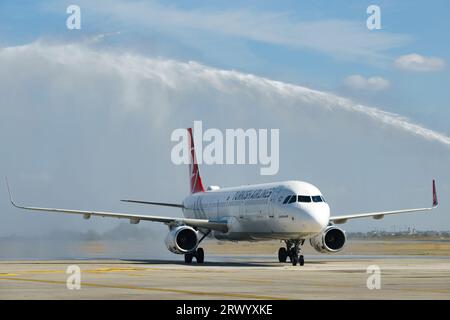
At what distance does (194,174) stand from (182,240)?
18.1 metres

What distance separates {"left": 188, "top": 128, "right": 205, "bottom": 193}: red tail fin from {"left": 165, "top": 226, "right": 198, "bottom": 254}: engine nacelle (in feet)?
51.1

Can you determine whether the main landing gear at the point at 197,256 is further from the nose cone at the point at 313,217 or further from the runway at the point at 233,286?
the runway at the point at 233,286

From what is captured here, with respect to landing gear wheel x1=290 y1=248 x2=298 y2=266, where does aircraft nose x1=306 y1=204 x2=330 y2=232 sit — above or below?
above

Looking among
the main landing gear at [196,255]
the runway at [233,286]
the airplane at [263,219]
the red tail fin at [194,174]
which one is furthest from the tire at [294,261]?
the red tail fin at [194,174]

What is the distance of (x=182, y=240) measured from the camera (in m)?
51.7

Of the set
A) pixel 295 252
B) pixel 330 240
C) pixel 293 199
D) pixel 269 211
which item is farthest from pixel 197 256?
pixel 293 199

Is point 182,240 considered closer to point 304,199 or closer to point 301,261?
point 301,261

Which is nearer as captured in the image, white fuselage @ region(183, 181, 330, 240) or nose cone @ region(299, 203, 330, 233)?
nose cone @ region(299, 203, 330, 233)

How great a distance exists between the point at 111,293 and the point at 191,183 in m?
44.6

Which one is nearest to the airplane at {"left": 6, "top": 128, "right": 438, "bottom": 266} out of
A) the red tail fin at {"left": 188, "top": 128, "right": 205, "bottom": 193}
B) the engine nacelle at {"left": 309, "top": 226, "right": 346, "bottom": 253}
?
the engine nacelle at {"left": 309, "top": 226, "right": 346, "bottom": 253}

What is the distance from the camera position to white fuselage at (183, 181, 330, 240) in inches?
1806

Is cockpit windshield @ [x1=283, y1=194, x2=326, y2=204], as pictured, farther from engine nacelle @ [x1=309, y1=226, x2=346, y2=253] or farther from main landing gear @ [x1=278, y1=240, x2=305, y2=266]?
engine nacelle @ [x1=309, y1=226, x2=346, y2=253]

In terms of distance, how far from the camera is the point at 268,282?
30531 millimetres
